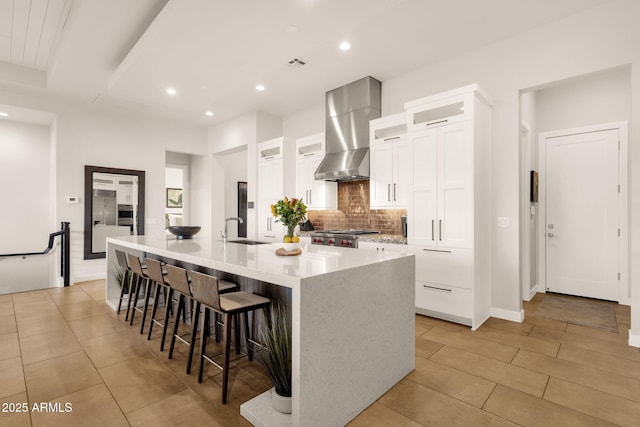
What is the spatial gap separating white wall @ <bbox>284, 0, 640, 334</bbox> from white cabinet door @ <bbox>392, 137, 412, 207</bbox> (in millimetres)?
851

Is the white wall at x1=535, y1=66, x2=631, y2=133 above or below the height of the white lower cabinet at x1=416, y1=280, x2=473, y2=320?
above

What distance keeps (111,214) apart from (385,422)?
609 cm

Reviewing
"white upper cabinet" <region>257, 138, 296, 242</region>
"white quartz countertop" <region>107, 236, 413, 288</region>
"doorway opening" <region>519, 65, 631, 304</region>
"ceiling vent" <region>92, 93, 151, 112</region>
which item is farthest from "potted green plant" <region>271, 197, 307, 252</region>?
"ceiling vent" <region>92, 93, 151, 112</region>

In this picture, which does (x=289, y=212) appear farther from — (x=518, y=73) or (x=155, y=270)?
(x=518, y=73)

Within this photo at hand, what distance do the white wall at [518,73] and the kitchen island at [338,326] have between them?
188cm

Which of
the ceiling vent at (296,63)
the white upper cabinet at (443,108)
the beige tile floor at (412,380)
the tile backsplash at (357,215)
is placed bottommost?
the beige tile floor at (412,380)

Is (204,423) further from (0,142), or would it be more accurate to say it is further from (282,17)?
(0,142)

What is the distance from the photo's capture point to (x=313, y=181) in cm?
543

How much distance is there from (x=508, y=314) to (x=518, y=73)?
2707mm

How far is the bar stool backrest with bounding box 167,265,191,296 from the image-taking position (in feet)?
8.03

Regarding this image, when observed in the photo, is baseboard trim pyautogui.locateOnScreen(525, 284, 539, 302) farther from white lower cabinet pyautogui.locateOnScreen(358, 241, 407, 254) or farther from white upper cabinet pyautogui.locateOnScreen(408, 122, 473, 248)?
white lower cabinet pyautogui.locateOnScreen(358, 241, 407, 254)

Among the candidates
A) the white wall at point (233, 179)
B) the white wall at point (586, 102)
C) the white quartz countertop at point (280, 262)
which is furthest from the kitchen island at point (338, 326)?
the white wall at point (233, 179)

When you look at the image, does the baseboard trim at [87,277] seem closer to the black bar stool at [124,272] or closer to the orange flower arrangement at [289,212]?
the black bar stool at [124,272]

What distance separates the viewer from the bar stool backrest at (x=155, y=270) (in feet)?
9.55
